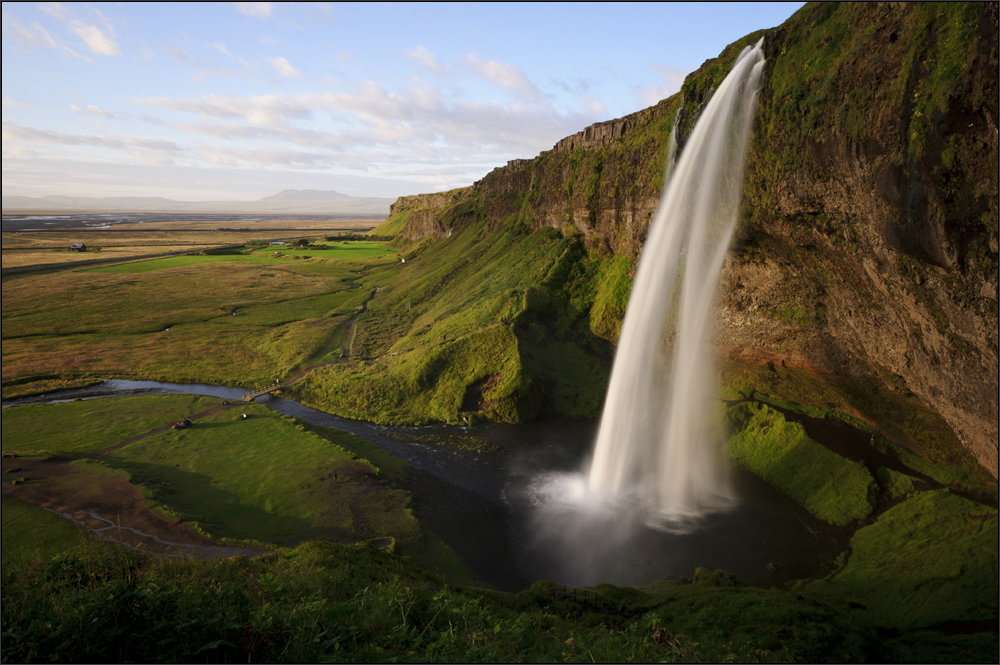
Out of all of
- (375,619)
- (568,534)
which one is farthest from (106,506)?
(568,534)

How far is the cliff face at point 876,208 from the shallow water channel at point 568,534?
815 centimetres

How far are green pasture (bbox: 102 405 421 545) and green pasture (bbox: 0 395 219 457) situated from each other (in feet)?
11.1

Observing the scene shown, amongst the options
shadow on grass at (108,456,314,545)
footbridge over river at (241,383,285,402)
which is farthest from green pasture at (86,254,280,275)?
shadow on grass at (108,456,314,545)

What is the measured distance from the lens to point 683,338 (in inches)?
1275

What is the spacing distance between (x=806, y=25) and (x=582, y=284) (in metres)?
29.5

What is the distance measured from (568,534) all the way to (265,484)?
18776 millimetres

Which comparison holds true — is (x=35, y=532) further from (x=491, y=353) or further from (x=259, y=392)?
(x=491, y=353)

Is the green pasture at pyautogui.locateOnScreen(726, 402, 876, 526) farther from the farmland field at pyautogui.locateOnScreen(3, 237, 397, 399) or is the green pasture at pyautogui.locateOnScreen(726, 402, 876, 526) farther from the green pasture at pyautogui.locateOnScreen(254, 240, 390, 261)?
the green pasture at pyautogui.locateOnScreen(254, 240, 390, 261)

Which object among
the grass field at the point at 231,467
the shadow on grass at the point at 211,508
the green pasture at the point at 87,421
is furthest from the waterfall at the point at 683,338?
the green pasture at the point at 87,421

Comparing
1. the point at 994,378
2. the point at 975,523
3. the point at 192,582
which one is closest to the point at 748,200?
the point at 994,378

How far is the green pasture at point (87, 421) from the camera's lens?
34.0m

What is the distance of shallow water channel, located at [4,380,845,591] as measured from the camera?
2209 cm

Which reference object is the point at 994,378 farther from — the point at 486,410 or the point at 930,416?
the point at 486,410

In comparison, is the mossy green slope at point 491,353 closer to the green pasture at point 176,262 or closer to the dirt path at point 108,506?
the dirt path at point 108,506
